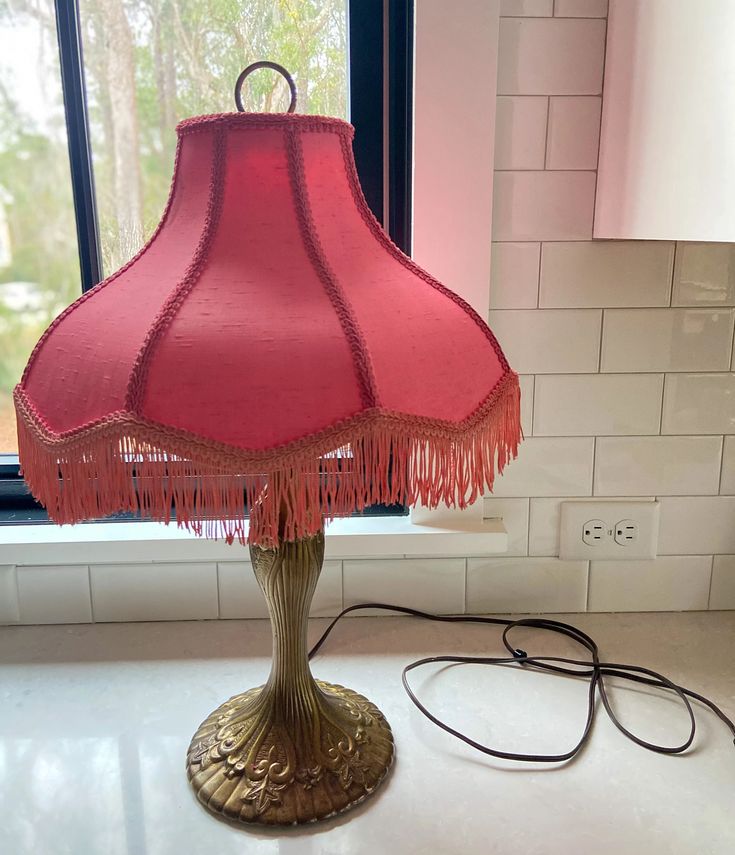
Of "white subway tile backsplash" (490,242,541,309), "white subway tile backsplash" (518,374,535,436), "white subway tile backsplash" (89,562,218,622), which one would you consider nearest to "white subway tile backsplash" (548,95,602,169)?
"white subway tile backsplash" (490,242,541,309)

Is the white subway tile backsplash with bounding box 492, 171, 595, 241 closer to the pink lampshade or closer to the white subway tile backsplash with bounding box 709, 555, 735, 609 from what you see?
the pink lampshade

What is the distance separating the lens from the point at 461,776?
2.48 ft

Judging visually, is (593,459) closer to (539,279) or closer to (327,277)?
(539,279)

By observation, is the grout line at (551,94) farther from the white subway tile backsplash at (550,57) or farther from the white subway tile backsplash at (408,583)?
the white subway tile backsplash at (408,583)

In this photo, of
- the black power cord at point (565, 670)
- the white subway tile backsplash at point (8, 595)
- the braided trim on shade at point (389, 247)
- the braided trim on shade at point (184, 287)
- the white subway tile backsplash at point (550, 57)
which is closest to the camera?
the braided trim on shade at point (184, 287)

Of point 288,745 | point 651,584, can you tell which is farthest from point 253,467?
point 651,584

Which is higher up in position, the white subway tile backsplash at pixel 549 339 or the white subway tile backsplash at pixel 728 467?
the white subway tile backsplash at pixel 549 339

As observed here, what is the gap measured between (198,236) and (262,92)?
20.6 inches

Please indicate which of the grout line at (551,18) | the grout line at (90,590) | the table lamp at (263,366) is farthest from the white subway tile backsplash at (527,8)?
the grout line at (90,590)

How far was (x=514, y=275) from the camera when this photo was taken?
957 millimetres

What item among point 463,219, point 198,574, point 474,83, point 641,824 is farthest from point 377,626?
point 474,83

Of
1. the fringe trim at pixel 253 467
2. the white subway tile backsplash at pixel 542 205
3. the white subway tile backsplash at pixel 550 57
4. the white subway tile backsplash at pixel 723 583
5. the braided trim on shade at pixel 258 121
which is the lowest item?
the white subway tile backsplash at pixel 723 583

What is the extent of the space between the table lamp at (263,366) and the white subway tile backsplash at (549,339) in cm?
36

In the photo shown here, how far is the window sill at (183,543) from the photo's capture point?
3.24ft
